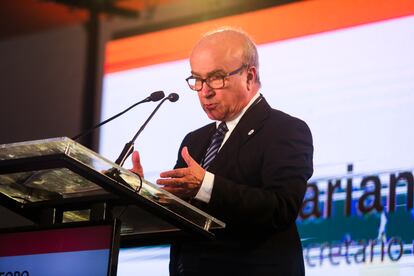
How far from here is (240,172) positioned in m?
2.35

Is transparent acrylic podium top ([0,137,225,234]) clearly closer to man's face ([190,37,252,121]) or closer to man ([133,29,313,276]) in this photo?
man ([133,29,313,276])

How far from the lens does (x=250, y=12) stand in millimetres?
3732

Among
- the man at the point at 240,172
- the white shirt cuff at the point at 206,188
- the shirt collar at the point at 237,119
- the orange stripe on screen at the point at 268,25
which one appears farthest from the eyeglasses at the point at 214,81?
the orange stripe on screen at the point at 268,25

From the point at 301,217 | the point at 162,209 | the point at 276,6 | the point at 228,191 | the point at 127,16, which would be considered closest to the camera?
the point at 162,209

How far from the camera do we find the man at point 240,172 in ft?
6.89

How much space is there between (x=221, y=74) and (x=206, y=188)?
584mm

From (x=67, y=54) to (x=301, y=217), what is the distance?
1992 millimetres

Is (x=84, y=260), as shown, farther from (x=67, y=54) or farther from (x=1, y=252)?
(x=67, y=54)

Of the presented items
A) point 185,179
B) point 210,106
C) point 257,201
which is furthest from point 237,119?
point 185,179

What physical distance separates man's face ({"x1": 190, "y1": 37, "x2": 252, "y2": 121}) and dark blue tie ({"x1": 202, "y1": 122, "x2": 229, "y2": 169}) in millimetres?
41

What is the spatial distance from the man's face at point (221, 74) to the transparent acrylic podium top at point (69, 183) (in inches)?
22.7

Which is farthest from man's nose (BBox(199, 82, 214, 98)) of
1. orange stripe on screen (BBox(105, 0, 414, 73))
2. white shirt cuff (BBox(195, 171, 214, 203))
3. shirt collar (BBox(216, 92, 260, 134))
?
orange stripe on screen (BBox(105, 0, 414, 73))

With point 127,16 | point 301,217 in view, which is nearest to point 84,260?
point 301,217

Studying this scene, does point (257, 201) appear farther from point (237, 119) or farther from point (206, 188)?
point (237, 119)
